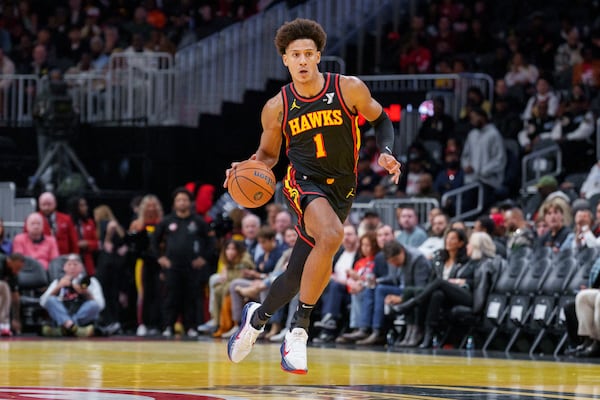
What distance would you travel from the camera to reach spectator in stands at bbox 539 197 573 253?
14.6 m

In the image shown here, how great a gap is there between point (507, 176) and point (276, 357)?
328 inches

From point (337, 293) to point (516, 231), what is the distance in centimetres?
229

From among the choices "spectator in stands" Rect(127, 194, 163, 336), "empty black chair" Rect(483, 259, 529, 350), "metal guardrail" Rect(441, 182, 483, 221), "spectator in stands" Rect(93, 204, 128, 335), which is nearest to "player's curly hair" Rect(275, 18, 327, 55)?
"empty black chair" Rect(483, 259, 529, 350)

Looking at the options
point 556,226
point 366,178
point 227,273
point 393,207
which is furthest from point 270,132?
point 366,178

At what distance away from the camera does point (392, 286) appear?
15.5 meters

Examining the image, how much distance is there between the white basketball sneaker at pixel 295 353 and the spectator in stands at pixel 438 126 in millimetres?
12588

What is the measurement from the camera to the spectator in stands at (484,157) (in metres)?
19.0

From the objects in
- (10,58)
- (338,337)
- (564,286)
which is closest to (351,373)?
(564,286)

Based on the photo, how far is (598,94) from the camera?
64.8 ft

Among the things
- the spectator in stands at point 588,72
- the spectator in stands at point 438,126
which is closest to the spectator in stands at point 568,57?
the spectator in stands at point 588,72

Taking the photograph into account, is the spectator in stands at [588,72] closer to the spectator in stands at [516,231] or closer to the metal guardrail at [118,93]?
the spectator in stands at [516,231]

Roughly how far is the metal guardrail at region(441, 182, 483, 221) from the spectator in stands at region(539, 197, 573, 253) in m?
3.95

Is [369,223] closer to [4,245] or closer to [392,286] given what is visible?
[392,286]

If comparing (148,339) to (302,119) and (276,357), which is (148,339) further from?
(302,119)
